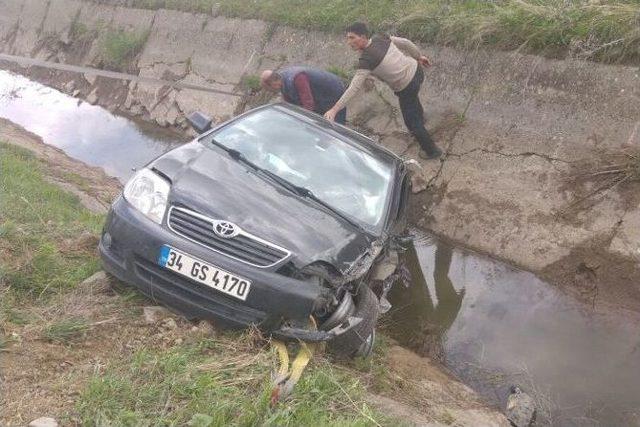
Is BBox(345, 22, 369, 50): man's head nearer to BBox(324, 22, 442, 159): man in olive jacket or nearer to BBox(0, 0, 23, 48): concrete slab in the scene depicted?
BBox(324, 22, 442, 159): man in olive jacket

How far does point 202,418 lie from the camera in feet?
8.44

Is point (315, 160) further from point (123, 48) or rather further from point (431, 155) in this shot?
point (123, 48)

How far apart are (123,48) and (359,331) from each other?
10.2m

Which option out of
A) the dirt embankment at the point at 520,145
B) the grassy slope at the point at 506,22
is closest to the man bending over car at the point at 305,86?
the dirt embankment at the point at 520,145

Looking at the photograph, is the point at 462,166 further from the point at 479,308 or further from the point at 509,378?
the point at 509,378

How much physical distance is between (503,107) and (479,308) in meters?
2.66

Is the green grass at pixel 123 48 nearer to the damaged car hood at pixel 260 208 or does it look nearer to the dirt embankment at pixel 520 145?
the dirt embankment at pixel 520 145

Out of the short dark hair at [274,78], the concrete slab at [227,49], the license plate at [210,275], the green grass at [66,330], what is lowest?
the concrete slab at [227,49]

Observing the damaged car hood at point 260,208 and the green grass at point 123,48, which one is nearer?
the damaged car hood at point 260,208

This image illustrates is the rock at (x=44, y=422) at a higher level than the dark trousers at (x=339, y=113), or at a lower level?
lower

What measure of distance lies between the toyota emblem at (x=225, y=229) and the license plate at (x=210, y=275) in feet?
0.64

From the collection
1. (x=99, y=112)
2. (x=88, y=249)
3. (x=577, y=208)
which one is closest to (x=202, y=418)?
(x=88, y=249)

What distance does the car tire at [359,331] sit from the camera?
11.5 feet

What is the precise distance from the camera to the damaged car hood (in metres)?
3.42
